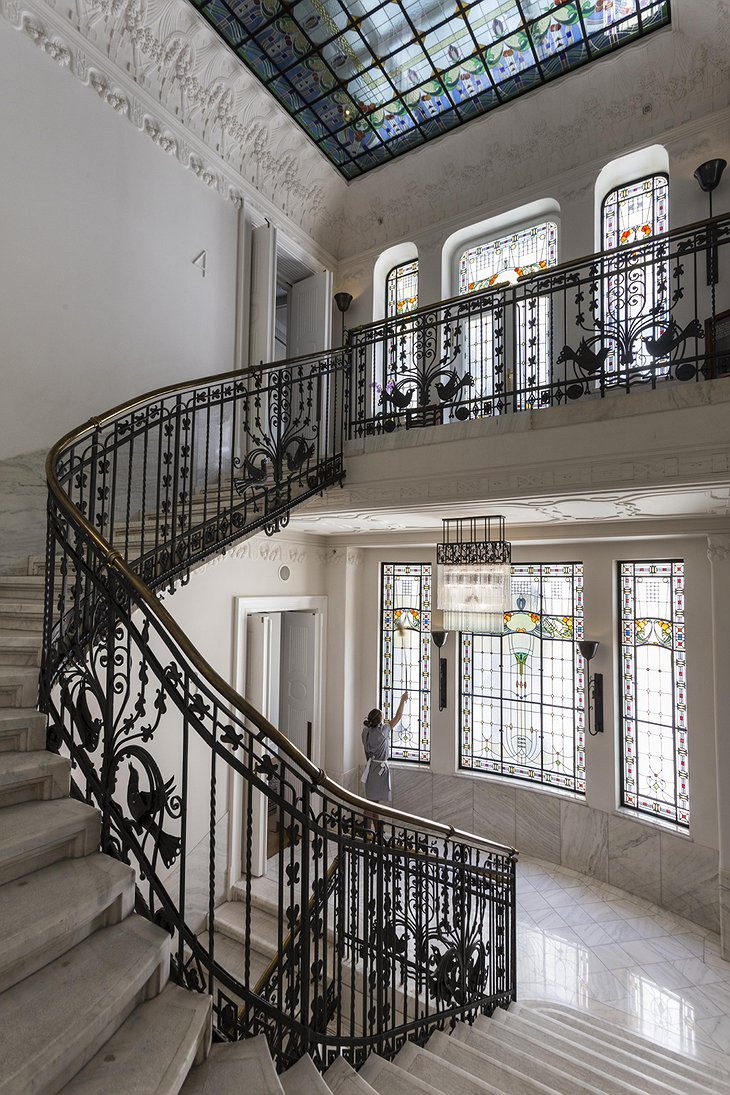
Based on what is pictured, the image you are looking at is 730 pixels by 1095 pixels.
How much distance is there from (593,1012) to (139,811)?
4099 mm

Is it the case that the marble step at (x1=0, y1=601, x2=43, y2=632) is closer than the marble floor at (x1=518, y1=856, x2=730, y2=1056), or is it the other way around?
the marble step at (x1=0, y1=601, x2=43, y2=632)

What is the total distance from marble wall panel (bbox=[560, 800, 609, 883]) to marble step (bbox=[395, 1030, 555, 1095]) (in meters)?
3.62

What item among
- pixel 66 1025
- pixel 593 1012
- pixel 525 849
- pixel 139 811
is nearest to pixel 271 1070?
pixel 66 1025

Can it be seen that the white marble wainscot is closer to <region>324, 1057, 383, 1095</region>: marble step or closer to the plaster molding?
the plaster molding

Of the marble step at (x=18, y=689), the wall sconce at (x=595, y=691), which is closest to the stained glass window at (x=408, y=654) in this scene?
the wall sconce at (x=595, y=691)

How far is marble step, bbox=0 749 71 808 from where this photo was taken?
6.85 ft

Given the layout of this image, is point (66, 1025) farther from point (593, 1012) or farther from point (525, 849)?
point (525, 849)

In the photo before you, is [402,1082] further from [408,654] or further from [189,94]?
[189,94]

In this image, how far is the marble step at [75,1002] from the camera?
132 centimetres

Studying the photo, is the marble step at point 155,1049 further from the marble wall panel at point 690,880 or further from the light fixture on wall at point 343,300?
the light fixture on wall at point 343,300

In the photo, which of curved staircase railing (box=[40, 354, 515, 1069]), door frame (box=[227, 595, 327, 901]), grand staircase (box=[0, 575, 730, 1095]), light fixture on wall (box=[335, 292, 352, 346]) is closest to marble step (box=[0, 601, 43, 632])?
curved staircase railing (box=[40, 354, 515, 1069])

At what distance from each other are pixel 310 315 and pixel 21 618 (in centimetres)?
556

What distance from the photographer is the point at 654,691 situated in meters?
5.82

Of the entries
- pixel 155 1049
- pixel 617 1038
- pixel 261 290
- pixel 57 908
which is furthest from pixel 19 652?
pixel 261 290
